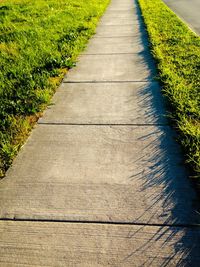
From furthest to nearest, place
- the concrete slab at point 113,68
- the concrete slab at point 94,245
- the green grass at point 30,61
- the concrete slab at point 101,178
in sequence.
Result: the concrete slab at point 113,68 < the green grass at point 30,61 < the concrete slab at point 101,178 < the concrete slab at point 94,245

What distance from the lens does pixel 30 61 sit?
19.3ft

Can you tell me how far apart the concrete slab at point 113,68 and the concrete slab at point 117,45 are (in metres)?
0.37

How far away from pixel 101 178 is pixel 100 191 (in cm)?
18

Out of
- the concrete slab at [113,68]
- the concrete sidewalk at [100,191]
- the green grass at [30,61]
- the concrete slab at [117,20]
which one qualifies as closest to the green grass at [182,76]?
the concrete sidewalk at [100,191]

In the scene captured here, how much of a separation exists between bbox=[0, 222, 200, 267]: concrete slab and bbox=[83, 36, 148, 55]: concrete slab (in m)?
4.99

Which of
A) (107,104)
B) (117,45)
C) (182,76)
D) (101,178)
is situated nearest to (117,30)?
(117,45)

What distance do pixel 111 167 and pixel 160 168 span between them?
0.46 m

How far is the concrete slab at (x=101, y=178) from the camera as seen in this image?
2.44m

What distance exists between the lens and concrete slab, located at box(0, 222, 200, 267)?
2.05 meters

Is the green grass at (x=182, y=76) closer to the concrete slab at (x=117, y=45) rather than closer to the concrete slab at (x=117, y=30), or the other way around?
the concrete slab at (x=117, y=45)

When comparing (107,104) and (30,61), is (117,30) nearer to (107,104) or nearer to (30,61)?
(30,61)

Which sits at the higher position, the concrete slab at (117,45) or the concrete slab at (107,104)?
the concrete slab at (107,104)

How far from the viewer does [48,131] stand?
363cm

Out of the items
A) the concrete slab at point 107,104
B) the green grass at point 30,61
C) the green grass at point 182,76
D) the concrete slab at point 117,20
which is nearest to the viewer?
the green grass at point 182,76
